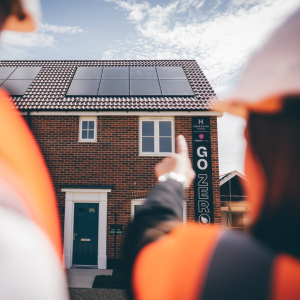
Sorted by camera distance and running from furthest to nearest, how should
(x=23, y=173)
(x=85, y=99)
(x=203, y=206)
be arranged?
(x=85, y=99) → (x=203, y=206) → (x=23, y=173)

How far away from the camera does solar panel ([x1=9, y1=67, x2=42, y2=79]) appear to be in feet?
37.2

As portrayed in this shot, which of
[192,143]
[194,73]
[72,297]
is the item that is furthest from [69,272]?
[194,73]

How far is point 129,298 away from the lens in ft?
2.02

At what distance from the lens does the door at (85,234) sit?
28.5 ft

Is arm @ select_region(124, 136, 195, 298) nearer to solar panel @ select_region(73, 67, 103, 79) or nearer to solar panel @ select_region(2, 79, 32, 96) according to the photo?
solar panel @ select_region(2, 79, 32, 96)

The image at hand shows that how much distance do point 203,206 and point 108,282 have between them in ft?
14.1

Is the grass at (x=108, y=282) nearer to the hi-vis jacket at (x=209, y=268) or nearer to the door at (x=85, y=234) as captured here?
the door at (x=85, y=234)

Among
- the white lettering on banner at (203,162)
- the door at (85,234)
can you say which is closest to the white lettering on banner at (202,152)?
the white lettering on banner at (203,162)

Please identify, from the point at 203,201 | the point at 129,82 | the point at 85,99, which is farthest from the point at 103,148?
the point at 203,201

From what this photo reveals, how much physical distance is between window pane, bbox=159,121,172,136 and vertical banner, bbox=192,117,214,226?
3.28ft

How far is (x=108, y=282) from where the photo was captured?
24.2 ft

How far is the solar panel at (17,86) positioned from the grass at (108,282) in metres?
8.34

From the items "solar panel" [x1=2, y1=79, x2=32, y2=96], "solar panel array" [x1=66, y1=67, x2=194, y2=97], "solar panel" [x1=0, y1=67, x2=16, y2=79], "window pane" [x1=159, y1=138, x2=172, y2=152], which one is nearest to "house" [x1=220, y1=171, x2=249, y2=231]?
"solar panel array" [x1=66, y1=67, x2=194, y2=97]

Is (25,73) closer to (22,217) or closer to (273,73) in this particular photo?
(22,217)
